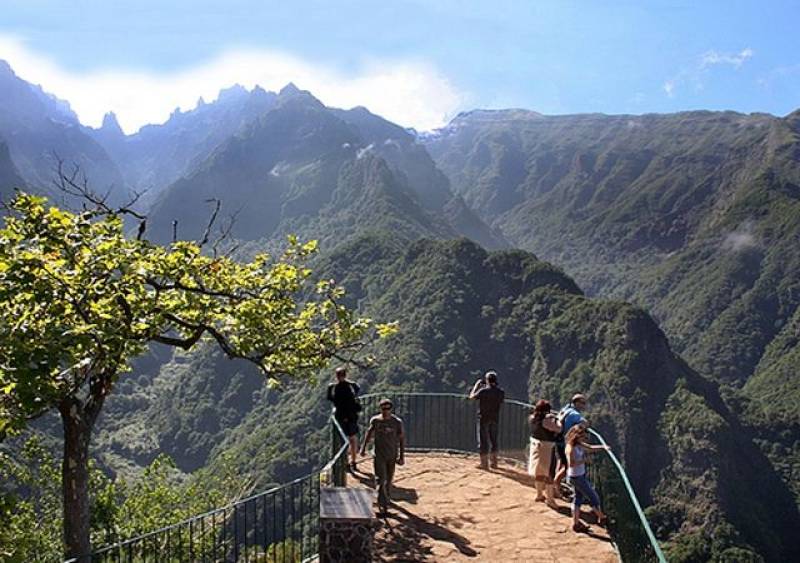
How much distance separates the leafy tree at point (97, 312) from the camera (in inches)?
307

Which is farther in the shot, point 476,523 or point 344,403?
point 344,403

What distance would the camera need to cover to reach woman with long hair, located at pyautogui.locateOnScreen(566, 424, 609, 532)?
10.1m

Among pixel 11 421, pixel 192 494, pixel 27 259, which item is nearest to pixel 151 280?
pixel 27 259

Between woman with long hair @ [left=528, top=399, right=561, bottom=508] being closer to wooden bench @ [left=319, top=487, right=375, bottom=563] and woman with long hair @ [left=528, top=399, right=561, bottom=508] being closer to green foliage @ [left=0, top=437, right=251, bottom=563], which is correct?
wooden bench @ [left=319, top=487, right=375, bottom=563]

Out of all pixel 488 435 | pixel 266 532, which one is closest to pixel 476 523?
pixel 488 435

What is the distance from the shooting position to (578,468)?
10102 mm

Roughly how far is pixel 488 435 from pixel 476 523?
3103 mm

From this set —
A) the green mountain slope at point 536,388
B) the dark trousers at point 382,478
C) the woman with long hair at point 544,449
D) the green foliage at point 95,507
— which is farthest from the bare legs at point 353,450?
the green mountain slope at point 536,388

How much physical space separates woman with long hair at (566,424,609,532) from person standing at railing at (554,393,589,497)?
0.28 metres

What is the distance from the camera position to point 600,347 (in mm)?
89812

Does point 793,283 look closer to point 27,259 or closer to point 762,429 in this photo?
point 762,429

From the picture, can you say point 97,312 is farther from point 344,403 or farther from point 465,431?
point 465,431

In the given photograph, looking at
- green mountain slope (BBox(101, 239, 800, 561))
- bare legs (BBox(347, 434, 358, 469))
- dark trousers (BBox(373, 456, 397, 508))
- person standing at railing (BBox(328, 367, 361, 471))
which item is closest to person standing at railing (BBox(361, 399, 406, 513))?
dark trousers (BBox(373, 456, 397, 508))

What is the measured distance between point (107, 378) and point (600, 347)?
8488 cm
